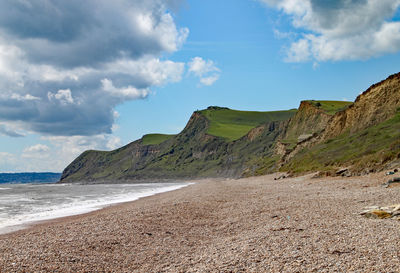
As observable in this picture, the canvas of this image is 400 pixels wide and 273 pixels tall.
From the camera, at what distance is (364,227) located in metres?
9.77

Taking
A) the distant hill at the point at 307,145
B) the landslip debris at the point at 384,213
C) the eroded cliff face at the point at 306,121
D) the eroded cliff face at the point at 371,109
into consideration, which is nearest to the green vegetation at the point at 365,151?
the distant hill at the point at 307,145

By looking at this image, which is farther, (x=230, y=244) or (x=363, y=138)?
(x=363, y=138)

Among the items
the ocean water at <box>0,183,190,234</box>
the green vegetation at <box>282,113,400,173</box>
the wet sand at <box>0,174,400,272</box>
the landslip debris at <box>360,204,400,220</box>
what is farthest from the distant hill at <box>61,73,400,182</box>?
the ocean water at <box>0,183,190,234</box>

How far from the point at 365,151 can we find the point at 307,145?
108 ft

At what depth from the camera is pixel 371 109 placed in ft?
181

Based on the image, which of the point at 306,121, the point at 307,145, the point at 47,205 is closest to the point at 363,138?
the point at 307,145

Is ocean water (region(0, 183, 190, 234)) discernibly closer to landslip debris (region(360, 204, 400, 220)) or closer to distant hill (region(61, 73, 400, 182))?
landslip debris (region(360, 204, 400, 220))

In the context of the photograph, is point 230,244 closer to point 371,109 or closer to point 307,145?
point 371,109

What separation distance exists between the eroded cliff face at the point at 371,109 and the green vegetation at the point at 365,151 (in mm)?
4974

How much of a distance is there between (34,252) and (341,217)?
1059 centimetres

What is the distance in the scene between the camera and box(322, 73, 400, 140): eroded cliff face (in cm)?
5175

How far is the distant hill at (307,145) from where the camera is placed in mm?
38094

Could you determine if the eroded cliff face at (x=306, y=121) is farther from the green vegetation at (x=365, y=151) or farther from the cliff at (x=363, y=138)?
the green vegetation at (x=365, y=151)

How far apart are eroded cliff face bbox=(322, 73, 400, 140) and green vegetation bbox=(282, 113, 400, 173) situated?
4974 millimetres
